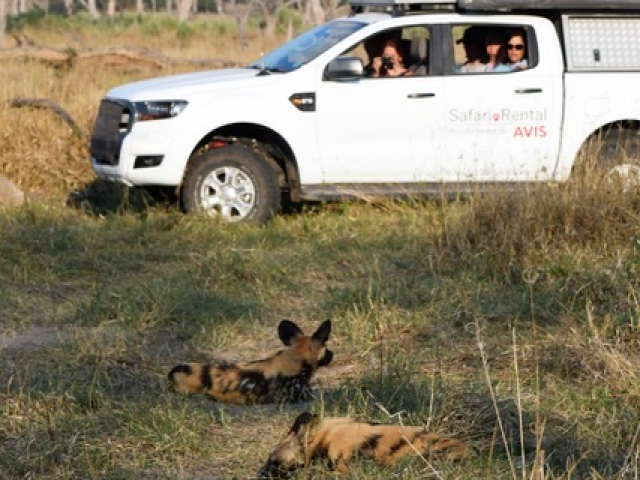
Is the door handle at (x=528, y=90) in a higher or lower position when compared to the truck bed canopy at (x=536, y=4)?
lower

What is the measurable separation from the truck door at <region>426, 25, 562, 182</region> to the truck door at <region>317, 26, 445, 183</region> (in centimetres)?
14

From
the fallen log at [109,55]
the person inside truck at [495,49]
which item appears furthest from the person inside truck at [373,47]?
the fallen log at [109,55]

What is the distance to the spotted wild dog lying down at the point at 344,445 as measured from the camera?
454cm

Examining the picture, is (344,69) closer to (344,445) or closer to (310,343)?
(310,343)

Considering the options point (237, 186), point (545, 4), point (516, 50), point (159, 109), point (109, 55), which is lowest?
point (237, 186)

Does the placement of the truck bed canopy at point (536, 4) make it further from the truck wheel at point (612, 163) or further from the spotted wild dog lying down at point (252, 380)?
the spotted wild dog lying down at point (252, 380)

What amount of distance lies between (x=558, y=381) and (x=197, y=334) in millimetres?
1850

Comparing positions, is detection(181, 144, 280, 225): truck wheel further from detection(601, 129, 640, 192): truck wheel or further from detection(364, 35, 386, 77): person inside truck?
detection(601, 129, 640, 192): truck wheel

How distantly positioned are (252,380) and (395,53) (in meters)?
4.79

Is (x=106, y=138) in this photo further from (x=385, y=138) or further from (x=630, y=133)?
(x=630, y=133)

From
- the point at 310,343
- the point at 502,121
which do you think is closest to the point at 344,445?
the point at 310,343

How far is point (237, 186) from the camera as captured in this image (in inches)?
380

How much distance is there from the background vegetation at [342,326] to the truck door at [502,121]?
21.7 inches

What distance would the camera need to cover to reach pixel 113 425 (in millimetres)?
5082
